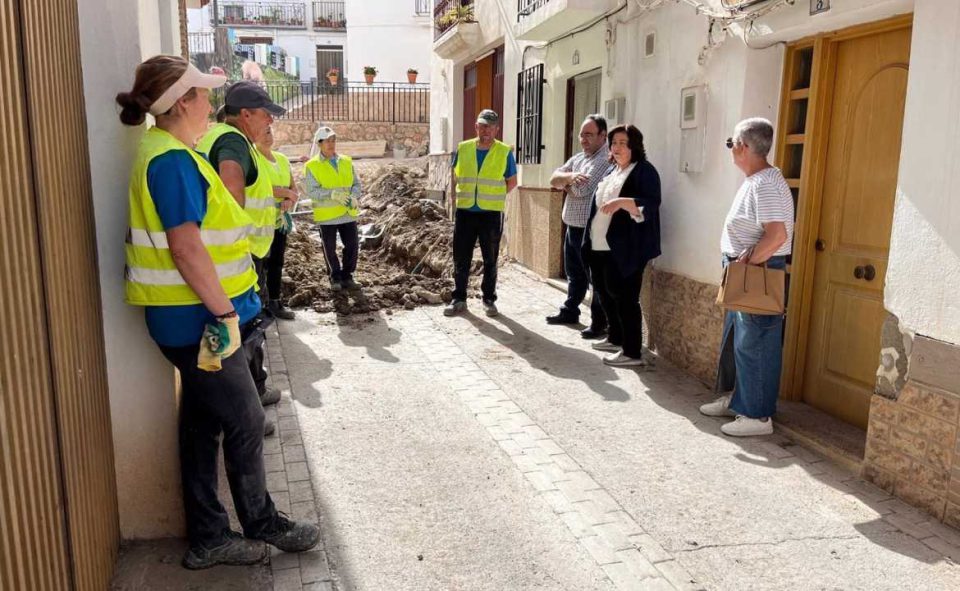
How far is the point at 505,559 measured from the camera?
3.20m

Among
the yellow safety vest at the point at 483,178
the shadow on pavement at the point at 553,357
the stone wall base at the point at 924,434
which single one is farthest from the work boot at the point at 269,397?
the stone wall base at the point at 924,434

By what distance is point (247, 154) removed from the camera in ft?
11.9

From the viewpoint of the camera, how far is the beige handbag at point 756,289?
429cm

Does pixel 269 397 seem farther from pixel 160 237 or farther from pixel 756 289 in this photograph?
pixel 756 289

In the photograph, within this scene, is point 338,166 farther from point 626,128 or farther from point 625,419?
point 625,419

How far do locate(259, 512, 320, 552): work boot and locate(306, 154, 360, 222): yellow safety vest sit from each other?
16.8 ft

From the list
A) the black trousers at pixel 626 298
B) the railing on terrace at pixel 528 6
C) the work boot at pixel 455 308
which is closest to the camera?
the black trousers at pixel 626 298

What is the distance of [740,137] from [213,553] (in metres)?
3.52

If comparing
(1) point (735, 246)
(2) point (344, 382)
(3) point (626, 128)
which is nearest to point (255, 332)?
(2) point (344, 382)

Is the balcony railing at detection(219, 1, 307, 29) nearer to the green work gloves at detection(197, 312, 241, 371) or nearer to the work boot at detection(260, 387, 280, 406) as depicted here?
the work boot at detection(260, 387, 280, 406)

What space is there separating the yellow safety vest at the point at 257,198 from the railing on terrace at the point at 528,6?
4.69 metres

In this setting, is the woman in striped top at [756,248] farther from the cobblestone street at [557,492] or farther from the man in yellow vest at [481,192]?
the man in yellow vest at [481,192]

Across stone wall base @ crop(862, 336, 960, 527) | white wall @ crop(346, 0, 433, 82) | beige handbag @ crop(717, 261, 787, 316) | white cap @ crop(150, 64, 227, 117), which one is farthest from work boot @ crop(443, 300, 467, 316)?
white wall @ crop(346, 0, 433, 82)

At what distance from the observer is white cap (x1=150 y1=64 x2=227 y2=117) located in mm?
2648
